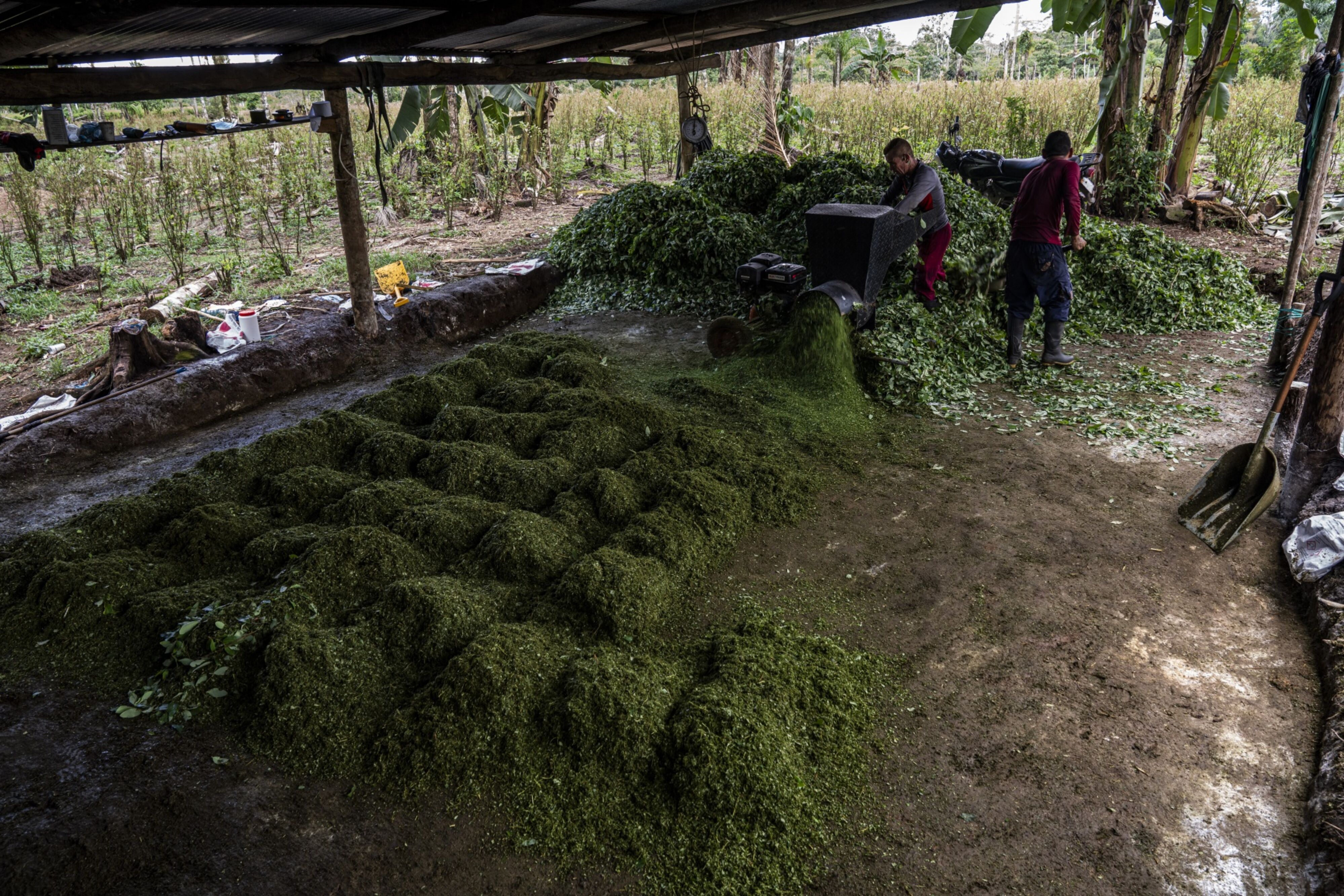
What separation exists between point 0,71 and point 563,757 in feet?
14.1

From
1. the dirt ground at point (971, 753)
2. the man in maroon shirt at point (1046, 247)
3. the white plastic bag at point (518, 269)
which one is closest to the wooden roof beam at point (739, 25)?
the man in maroon shirt at point (1046, 247)

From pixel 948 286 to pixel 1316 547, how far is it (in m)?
3.42

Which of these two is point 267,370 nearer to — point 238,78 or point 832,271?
point 238,78

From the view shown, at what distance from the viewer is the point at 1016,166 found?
8.76 meters

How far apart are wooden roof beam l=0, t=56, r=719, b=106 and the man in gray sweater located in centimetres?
314

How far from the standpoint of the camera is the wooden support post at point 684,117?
25.6 ft

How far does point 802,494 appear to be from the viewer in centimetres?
401

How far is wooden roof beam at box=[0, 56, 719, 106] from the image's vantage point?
3939 mm

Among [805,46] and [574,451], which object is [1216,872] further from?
[805,46]

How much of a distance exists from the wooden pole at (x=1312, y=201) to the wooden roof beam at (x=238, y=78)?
540cm

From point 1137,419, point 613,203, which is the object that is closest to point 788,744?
point 1137,419

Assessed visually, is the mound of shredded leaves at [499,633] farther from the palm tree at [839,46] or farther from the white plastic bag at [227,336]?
the palm tree at [839,46]

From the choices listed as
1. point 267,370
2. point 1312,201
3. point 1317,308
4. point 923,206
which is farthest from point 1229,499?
point 267,370


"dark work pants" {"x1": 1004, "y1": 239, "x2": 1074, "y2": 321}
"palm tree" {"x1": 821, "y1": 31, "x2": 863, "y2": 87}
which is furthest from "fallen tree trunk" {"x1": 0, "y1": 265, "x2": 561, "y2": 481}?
"palm tree" {"x1": 821, "y1": 31, "x2": 863, "y2": 87}
